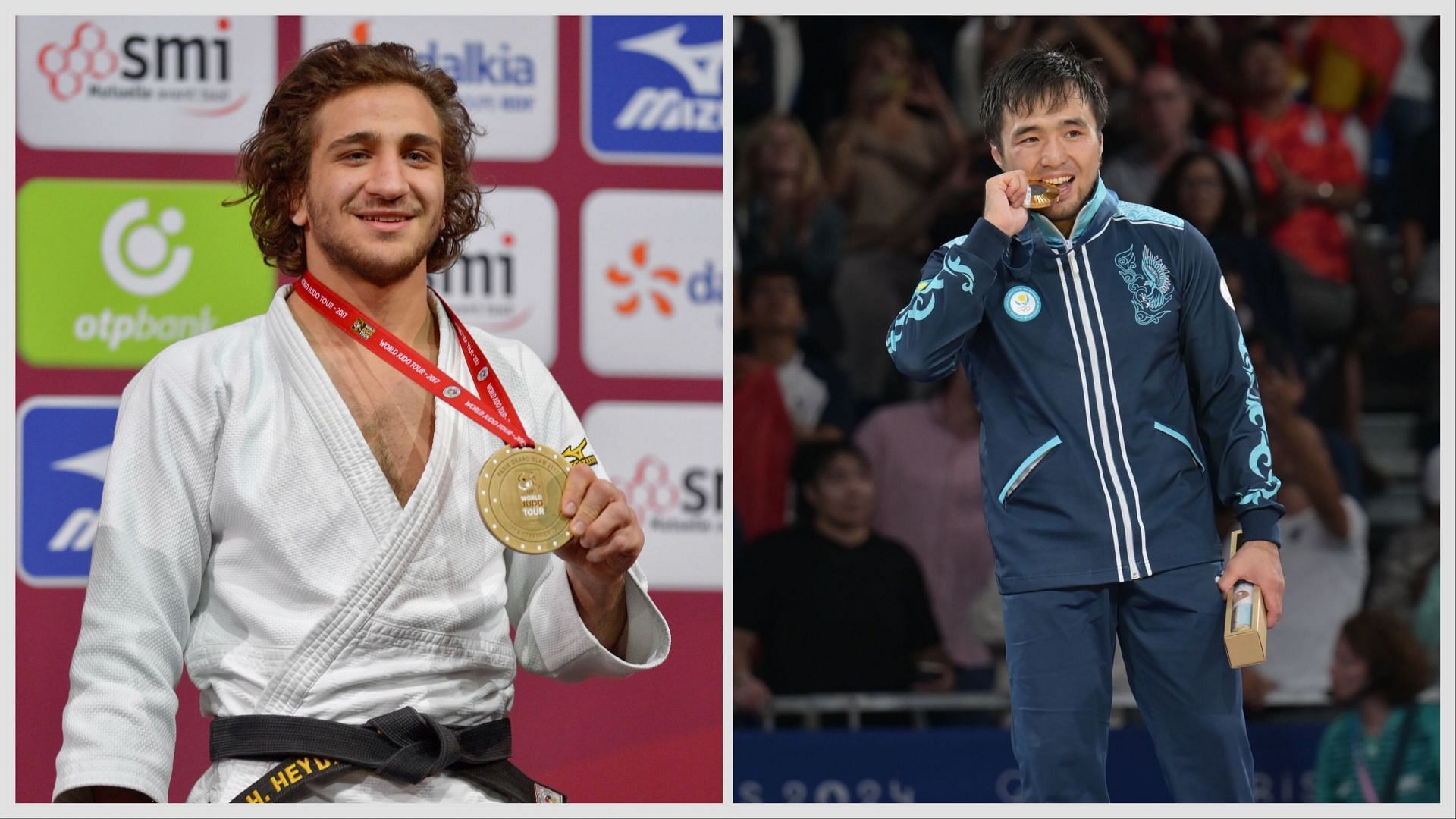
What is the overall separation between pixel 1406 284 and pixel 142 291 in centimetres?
359

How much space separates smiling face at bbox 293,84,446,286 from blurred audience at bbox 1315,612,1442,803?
2966 mm

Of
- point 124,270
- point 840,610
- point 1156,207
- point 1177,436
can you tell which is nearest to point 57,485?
point 124,270

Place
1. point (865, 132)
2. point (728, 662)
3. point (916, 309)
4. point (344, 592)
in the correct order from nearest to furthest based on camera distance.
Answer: point (344, 592) → point (916, 309) → point (728, 662) → point (865, 132)

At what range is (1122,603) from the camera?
7.68 feet

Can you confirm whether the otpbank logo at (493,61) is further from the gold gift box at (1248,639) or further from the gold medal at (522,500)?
the gold gift box at (1248,639)

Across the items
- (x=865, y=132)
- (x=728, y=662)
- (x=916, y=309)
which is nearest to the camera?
(x=916, y=309)

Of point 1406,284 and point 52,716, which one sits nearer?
point 52,716

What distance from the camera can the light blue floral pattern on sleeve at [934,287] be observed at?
2.29 metres

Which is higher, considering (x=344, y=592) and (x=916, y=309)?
(x=916, y=309)

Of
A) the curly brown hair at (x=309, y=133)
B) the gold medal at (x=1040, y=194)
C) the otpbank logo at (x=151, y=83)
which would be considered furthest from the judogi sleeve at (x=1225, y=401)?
the otpbank logo at (x=151, y=83)

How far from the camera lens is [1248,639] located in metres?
2.19

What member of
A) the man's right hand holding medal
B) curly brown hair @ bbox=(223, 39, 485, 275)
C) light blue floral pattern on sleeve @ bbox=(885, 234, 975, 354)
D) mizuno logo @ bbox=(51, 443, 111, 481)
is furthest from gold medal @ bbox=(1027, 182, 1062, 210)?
mizuno logo @ bbox=(51, 443, 111, 481)

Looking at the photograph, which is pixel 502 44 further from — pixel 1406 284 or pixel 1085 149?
pixel 1406 284

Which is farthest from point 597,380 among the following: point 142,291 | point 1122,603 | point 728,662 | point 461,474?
point 1122,603
